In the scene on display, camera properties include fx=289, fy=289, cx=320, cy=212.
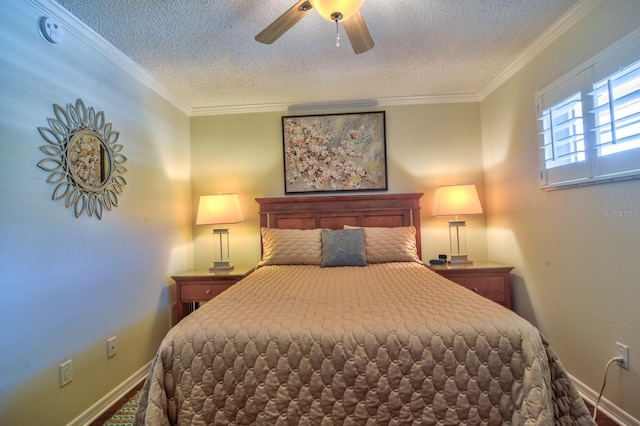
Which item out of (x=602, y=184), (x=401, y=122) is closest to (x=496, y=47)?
(x=401, y=122)

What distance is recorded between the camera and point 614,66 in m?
1.58

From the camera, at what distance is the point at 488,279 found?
2.58 metres

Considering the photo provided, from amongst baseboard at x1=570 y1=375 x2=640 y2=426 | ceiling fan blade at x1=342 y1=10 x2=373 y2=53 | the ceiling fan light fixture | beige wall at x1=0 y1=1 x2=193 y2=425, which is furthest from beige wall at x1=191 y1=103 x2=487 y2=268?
the ceiling fan light fixture

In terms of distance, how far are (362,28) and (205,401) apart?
6.22ft

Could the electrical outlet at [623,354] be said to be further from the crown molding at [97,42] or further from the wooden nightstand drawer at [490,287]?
the crown molding at [97,42]

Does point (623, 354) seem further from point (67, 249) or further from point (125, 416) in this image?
point (67, 249)

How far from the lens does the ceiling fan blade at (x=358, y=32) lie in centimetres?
149

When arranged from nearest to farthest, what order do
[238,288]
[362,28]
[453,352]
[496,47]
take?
[453,352], [362,28], [238,288], [496,47]

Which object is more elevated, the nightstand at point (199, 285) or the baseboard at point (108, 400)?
the nightstand at point (199, 285)

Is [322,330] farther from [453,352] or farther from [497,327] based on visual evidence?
[497,327]

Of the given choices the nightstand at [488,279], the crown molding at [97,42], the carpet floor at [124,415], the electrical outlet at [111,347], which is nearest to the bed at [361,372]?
the carpet floor at [124,415]

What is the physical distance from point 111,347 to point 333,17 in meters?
2.46

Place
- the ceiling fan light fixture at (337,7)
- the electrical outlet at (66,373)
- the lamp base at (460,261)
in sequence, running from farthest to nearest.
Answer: the lamp base at (460,261)
the electrical outlet at (66,373)
the ceiling fan light fixture at (337,7)

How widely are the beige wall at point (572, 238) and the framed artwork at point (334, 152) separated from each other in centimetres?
116
